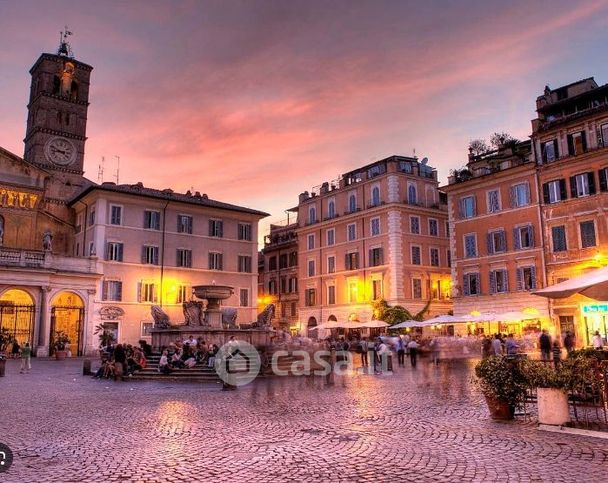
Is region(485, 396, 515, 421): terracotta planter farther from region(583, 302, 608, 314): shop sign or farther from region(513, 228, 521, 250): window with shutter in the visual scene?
region(513, 228, 521, 250): window with shutter

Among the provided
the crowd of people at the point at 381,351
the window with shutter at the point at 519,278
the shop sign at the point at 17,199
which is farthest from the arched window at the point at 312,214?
the shop sign at the point at 17,199

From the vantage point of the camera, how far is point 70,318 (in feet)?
132

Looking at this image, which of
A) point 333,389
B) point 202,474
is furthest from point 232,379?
point 202,474

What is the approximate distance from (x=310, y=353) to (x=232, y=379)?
7.29 meters

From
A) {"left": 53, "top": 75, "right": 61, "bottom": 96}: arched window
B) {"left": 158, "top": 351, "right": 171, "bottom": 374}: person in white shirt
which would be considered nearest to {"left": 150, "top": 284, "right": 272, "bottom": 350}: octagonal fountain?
{"left": 158, "top": 351, "right": 171, "bottom": 374}: person in white shirt

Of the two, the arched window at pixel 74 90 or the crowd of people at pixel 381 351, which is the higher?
the arched window at pixel 74 90

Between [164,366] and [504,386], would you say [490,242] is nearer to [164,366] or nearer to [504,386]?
[164,366]

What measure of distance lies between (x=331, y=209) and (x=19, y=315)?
30.1 metres

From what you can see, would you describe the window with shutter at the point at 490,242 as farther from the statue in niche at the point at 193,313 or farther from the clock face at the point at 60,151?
the clock face at the point at 60,151

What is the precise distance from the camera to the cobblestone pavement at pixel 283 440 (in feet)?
21.2

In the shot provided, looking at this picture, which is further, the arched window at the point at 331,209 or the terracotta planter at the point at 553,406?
the arched window at the point at 331,209

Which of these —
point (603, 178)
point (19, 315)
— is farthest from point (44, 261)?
point (603, 178)

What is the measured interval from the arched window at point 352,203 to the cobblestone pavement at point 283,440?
3933 centimetres

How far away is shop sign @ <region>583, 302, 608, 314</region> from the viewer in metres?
32.9
